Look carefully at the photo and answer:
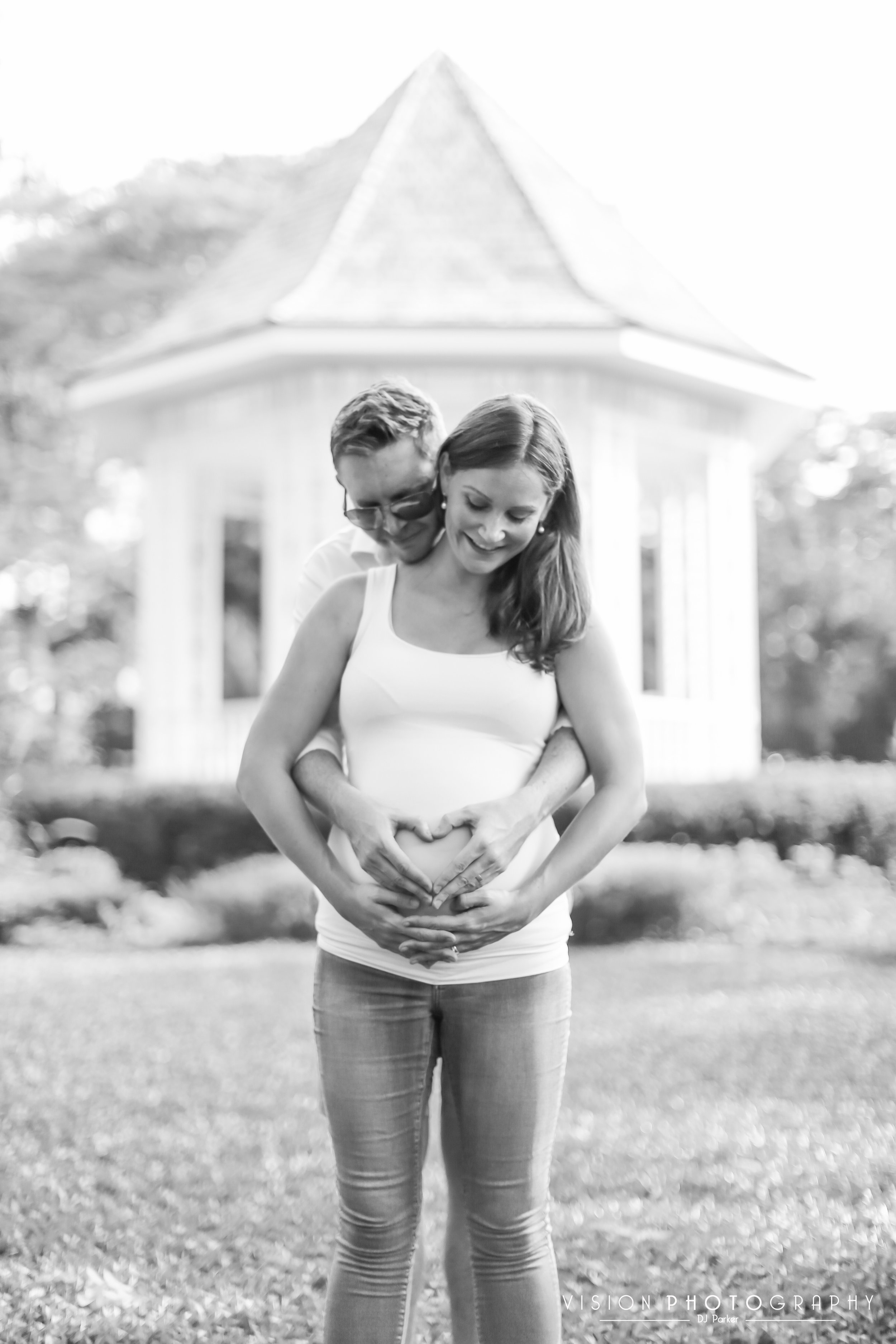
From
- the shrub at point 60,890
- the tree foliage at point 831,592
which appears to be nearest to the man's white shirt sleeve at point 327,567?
the shrub at point 60,890

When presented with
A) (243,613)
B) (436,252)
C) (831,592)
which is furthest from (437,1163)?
(831,592)

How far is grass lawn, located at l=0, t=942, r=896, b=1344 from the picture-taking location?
12.1 ft

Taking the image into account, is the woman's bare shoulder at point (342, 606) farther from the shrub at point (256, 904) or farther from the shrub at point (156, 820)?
the shrub at point (156, 820)

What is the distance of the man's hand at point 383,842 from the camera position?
2.42m

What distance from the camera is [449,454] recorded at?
8.33 feet

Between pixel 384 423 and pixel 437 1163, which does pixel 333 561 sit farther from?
pixel 437 1163

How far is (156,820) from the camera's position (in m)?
12.5

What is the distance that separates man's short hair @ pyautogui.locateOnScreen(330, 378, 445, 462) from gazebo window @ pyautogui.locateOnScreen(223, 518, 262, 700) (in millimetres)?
18025

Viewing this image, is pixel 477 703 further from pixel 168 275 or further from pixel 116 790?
pixel 168 275

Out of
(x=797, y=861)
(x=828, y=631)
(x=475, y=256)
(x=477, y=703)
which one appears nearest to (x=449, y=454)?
(x=477, y=703)

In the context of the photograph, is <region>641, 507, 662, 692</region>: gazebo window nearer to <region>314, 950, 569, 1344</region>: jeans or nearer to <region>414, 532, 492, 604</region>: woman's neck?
<region>414, 532, 492, 604</region>: woman's neck

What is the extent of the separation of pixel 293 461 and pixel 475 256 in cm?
237

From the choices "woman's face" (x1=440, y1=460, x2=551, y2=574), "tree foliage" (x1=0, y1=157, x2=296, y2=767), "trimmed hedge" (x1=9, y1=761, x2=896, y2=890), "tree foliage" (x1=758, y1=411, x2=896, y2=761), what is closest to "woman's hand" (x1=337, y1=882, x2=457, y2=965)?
"woman's face" (x1=440, y1=460, x2=551, y2=574)

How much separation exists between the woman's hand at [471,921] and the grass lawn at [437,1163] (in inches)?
59.0
